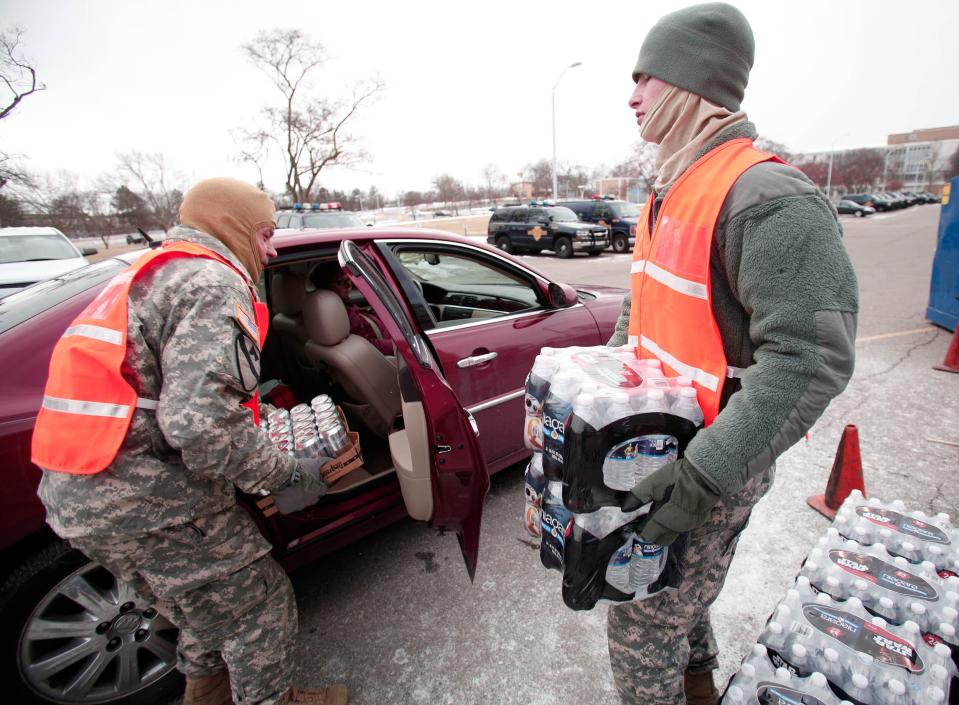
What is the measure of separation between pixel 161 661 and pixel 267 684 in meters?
0.56

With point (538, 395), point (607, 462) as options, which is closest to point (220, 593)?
point (538, 395)

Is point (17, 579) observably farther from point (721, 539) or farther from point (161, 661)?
point (721, 539)

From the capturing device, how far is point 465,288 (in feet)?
12.5

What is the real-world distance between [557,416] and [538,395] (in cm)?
21

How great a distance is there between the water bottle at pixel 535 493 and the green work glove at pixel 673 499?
33 centimetres

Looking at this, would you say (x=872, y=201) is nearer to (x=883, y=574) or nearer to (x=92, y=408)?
(x=883, y=574)

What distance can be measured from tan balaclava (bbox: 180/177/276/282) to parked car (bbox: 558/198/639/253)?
54.0ft

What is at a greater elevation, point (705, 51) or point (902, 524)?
point (705, 51)

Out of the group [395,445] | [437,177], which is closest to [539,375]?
[395,445]

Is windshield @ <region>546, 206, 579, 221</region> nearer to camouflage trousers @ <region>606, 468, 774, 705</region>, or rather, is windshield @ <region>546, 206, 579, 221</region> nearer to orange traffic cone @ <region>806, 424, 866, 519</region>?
orange traffic cone @ <region>806, 424, 866, 519</region>

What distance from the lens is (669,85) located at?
48.9 inches

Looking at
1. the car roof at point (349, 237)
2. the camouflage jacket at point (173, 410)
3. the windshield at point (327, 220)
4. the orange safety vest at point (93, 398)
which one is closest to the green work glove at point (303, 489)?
the camouflage jacket at point (173, 410)

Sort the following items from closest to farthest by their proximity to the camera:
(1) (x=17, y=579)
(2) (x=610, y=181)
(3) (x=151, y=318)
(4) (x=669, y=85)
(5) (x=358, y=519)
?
(4) (x=669, y=85) < (3) (x=151, y=318) < (1) (x=17, y=579) < (5) (x=358, y=519) < (2) (x=610, y=181)

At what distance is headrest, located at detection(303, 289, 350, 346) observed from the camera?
8.38 feet
